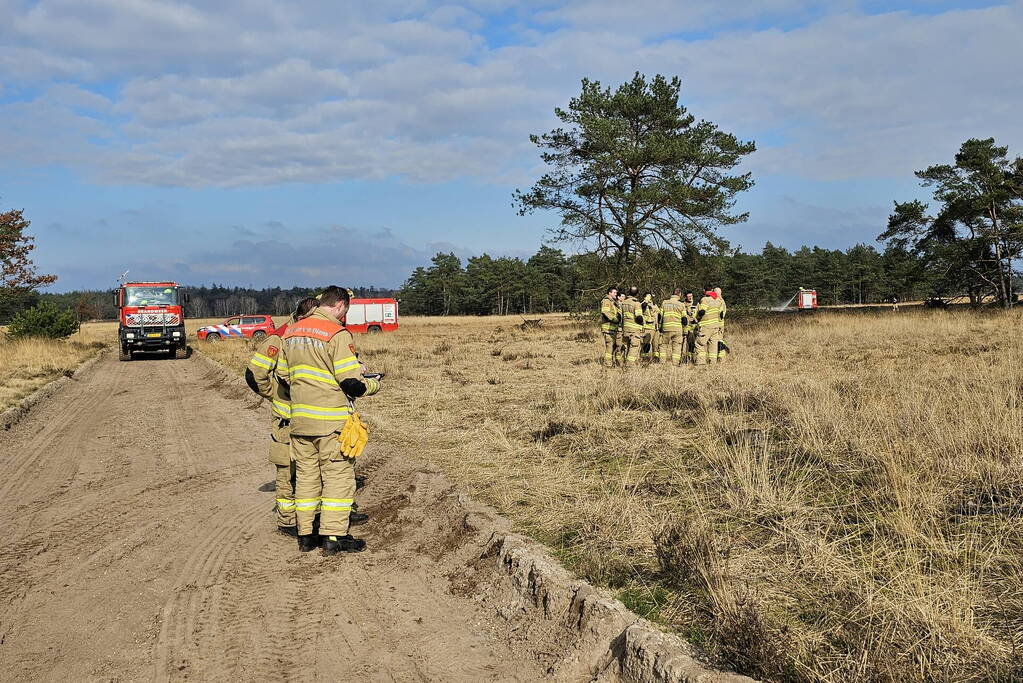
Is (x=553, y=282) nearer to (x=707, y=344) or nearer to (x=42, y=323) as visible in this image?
(x=42, y=323)

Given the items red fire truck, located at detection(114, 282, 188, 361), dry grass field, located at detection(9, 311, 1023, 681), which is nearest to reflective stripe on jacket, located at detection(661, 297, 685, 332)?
dry grass field, located at detection(9, 311, 1023, 681)

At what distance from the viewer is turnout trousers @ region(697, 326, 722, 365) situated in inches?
571

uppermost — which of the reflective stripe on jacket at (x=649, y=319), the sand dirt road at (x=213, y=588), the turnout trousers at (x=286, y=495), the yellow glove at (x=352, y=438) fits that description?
the reflective stripe on jacket at (x=649, y=319)

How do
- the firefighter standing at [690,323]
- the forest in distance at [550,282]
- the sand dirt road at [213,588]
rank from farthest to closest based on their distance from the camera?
1. the forest in distance at [550,282]
2. the firefighter standing at [690,323]
3. the sand dirt road at [213,588]

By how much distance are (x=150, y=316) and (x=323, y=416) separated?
24.4 metres

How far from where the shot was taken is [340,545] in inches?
212

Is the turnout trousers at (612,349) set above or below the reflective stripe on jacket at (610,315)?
below

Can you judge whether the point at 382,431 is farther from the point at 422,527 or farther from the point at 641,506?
the point at 641,506

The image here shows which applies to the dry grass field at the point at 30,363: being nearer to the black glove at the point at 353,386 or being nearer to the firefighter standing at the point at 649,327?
the black glove at the point at 353,386

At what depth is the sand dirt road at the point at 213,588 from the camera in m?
3.70

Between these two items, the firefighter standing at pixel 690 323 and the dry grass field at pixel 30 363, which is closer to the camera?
the dry grass field at pixel 30 363

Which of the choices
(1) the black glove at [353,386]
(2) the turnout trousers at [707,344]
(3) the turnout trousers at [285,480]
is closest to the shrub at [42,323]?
(2) the turnout trousers at [707,344]

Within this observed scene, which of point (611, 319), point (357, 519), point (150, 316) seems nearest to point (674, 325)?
point (611, 319)

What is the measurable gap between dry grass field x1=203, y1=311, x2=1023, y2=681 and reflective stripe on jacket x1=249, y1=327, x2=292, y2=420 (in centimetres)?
177
